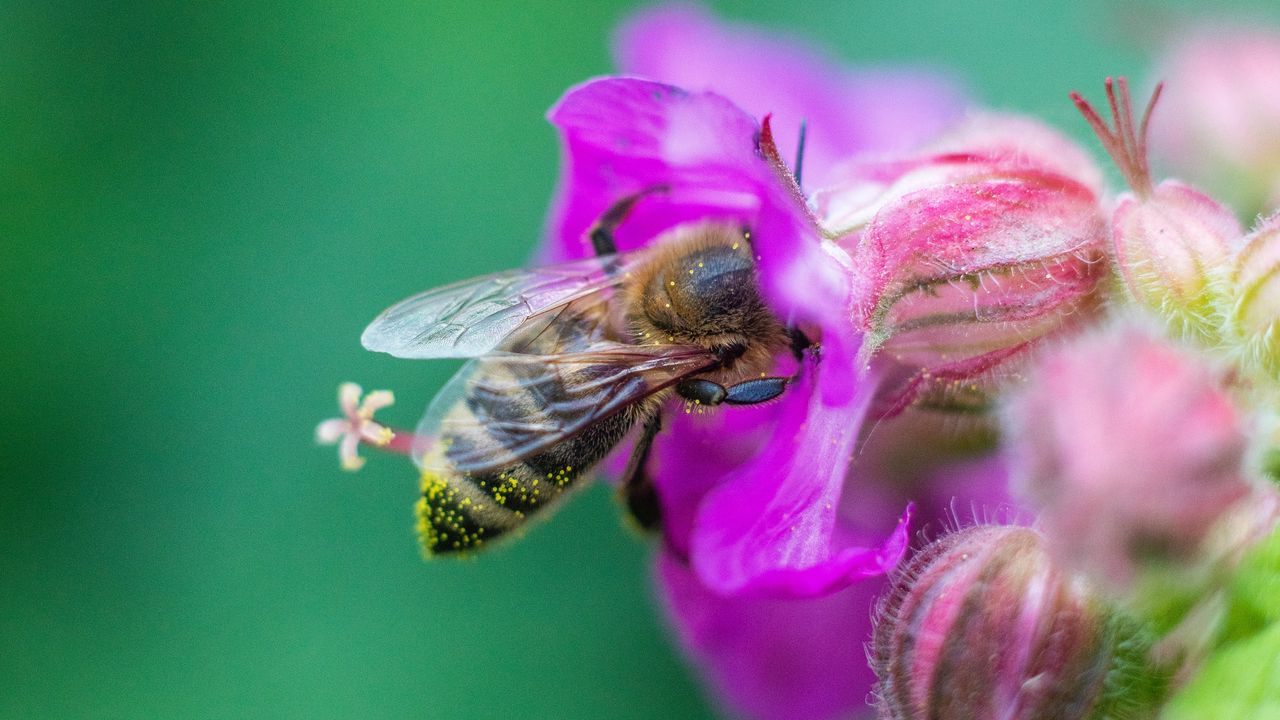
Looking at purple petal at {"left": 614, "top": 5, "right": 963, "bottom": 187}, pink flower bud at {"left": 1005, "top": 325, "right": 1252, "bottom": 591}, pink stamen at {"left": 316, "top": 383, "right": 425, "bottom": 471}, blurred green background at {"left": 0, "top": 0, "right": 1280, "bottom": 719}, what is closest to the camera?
pink flower bud at {"left": 1005, "top": 325, "right": 1252, "bottom": 591}

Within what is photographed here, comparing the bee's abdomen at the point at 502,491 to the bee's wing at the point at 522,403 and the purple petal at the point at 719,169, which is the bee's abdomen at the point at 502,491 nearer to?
the bee's wing at the point at 522,403

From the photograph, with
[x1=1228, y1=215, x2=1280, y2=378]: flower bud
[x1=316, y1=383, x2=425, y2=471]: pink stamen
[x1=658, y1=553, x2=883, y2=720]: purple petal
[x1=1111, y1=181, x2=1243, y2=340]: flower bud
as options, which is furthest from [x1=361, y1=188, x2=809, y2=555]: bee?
[x1=1228, y1=215, x2=1280, y2=378]: flower bud

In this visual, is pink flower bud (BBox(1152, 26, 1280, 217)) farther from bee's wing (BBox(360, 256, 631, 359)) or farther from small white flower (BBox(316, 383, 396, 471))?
small white flower (BBox(316, 383, 396, 471))

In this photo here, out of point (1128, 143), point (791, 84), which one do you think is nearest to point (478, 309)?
point (1128, 143)

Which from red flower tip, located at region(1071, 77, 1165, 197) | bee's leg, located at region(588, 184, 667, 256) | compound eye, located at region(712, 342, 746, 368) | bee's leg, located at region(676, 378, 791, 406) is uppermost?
red flower tip, located at region(1071, 77, 1165, 197)

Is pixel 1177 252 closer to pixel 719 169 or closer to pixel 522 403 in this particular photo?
pixel 719 169

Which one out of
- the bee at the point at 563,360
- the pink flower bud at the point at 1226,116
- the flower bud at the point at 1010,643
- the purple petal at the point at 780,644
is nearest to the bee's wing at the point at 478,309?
the bee at the point at 563,360

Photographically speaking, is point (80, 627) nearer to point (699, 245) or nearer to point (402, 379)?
point (402, 379)
